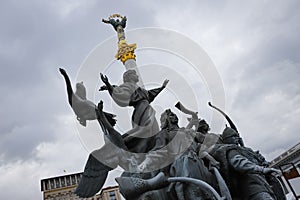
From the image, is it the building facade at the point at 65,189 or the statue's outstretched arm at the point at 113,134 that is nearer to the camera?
the statue's outstretched arm at the point at 113,134

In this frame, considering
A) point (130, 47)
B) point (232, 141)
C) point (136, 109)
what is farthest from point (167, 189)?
point (130, 47)

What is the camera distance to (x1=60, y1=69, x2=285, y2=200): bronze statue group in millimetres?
4383

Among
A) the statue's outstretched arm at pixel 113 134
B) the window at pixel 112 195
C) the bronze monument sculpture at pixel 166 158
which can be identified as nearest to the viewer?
the bronze monument sculpture at pixel 166 158

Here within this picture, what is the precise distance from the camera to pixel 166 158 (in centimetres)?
499

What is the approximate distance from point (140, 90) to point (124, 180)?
236 centimetres

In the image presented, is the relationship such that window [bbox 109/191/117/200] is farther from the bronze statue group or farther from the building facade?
the bronze statue group

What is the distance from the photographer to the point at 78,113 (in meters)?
6.09

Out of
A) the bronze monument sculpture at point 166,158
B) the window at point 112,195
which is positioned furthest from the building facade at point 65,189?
the bronze monument sculpture at point 166,158

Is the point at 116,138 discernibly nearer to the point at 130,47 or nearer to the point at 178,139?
the point at 178,139

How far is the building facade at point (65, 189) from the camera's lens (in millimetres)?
50219

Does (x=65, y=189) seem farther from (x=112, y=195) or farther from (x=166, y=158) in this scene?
(x=166, y=158)

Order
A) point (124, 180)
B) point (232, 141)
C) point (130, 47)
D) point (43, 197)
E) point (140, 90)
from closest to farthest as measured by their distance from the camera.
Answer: point (124, 180) < point (232, 141) < point (140, 90) < point (130, 47) < point (43, 197)

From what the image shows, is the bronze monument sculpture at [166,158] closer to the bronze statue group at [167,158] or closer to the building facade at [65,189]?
the bronze statue group at [167,158]

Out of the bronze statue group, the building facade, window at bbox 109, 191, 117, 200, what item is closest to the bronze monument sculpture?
the bronze statue group
